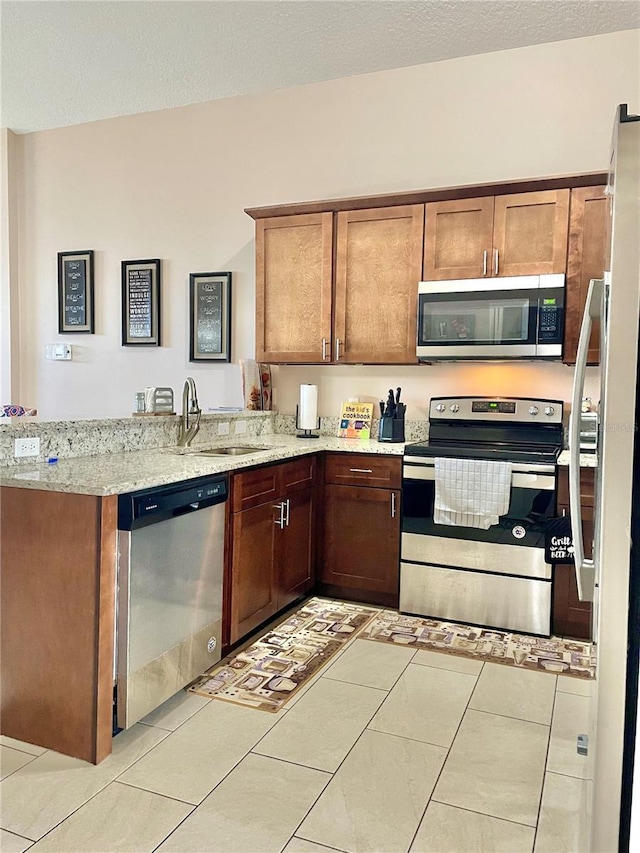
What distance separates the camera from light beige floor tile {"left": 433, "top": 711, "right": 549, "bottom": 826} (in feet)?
6.12

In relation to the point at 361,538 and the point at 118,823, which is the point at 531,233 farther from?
the point at 118,823

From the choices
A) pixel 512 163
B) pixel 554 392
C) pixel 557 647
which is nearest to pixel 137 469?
pixel 557 647

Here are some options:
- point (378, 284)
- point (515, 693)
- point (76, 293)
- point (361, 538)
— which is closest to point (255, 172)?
point (378, 284)

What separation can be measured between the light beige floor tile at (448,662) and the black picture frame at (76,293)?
3515mm

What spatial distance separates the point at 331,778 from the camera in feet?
6.48

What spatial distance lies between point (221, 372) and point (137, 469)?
215cm

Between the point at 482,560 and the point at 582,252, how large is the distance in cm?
165

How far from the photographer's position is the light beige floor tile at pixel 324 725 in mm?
2104

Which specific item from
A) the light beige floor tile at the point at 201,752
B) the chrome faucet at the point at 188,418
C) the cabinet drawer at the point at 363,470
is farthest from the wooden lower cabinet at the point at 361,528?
the light beige floor tile at the point at 201,752

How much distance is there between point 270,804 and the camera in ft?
6.05

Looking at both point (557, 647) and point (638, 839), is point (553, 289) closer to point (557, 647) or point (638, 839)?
point (557, 647)

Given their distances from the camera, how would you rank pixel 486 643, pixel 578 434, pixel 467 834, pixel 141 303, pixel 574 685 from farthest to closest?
pixel 141 303 → pixel 486 643 → pixel 574 685 → pixel 467 834 → pixel 578 434

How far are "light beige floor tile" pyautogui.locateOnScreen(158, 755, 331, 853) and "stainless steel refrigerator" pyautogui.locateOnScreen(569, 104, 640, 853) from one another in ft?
2.66

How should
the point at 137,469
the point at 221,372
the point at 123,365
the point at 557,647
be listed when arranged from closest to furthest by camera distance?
the point at 137,469 → the point at 557,647 → the point at 221,372 → the point at 123,365
